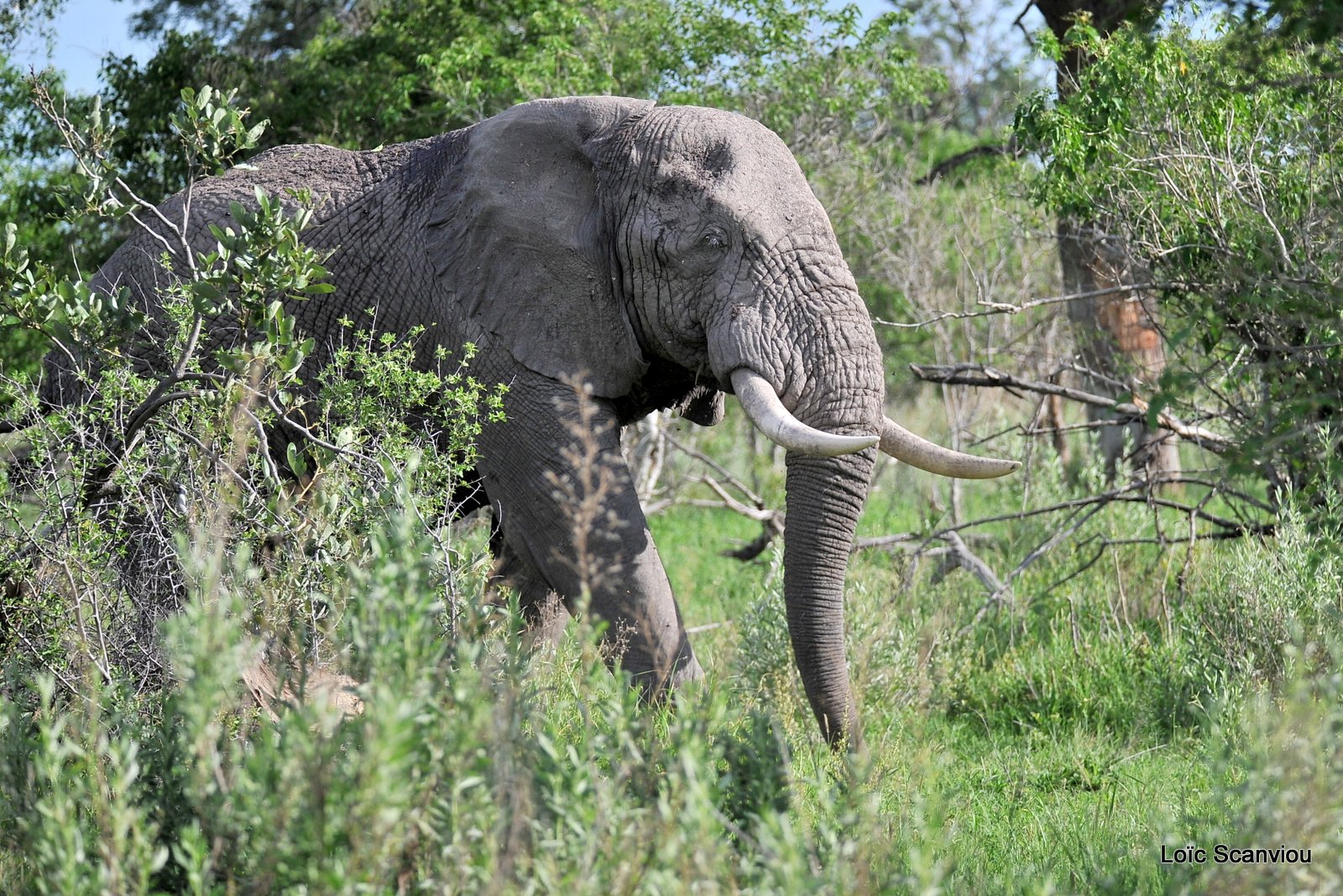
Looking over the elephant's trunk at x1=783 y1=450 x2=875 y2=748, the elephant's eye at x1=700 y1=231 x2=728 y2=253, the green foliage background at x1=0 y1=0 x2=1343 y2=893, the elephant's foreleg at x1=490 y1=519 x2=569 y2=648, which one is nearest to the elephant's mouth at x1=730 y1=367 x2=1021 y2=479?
the elephant's trunk at x1=783 y1=450 x2=875 y2=748

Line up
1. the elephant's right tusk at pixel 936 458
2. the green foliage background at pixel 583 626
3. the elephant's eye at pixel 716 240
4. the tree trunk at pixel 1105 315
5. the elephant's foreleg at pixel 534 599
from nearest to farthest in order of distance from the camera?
the green foliage background at pixel 583 626, the elephant's right tusk at pixel 936 458, the elephant's eye at pixel 716 240, the elephant's foreleg at pixel 534 599, the tree trunk at pixel 1105 315

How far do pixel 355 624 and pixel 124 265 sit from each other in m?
3.87

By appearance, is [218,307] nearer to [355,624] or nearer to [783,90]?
[355,624]

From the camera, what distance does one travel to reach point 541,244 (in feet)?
18.9

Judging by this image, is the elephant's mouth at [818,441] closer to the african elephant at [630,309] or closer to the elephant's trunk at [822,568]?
the african elephant at [630,309]

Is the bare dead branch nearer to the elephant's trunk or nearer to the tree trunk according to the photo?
the tree trunk

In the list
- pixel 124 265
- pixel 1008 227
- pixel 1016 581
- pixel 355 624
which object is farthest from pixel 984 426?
pixel 355 624

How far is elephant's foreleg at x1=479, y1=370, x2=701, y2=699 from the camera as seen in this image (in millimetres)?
5398

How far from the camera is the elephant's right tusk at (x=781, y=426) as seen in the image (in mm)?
5039

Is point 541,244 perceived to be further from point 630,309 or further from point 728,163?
point 728,163

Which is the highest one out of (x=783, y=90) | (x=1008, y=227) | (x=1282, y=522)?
(x=783, y=90)

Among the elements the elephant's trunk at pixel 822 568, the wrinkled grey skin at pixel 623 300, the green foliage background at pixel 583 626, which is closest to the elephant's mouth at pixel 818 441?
the wrinkled grey skin at pixel 623 300

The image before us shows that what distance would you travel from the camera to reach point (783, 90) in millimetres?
10180

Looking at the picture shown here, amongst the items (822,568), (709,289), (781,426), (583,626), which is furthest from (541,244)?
(583,626)
